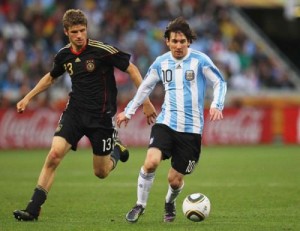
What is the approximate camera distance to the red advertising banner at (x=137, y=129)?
22.8 meters

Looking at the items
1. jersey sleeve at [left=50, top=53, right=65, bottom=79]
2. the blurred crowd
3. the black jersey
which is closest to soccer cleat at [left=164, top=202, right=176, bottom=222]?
the black jersey

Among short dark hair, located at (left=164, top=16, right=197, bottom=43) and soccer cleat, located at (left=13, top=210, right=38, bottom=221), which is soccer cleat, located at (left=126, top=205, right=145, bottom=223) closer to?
soccer cleat, located at (left=13, top=210, right=38, bottom=221)

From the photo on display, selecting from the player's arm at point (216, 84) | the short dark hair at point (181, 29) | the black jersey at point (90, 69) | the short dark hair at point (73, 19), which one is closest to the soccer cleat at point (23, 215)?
the black jersey at point (90, 69)

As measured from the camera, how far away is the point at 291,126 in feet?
84.8

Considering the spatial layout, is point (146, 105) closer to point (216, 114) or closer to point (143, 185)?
point (143, 185)

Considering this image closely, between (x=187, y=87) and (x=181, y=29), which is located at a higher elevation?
(x=181, y=29)

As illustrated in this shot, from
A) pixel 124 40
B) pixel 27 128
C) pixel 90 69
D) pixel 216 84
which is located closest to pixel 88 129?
pixel 90 69

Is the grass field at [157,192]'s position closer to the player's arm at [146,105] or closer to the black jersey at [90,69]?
the player's arm at [146,105]

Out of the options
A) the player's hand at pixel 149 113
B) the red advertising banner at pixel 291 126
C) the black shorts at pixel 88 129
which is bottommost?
the red advertising banner at pixel 291 126

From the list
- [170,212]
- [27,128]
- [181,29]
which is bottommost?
[27,128]

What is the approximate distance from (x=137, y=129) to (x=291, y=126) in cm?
485

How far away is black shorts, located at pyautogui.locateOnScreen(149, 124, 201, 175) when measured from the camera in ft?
31.0

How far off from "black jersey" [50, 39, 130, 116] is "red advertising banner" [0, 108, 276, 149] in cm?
1274

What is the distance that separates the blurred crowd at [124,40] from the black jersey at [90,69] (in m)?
13.5
